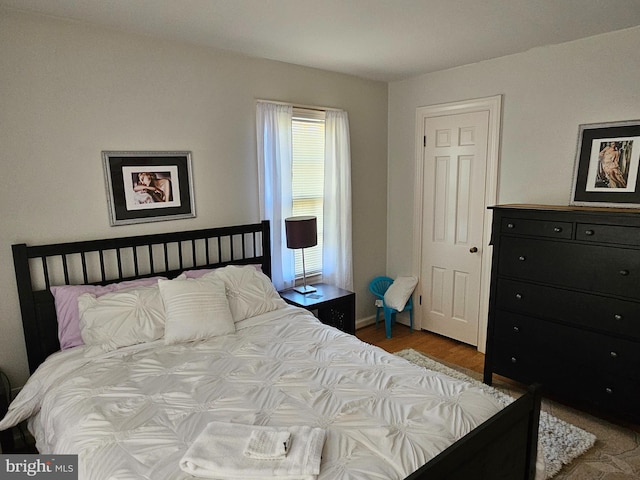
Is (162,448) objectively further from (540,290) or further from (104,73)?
(540,290)

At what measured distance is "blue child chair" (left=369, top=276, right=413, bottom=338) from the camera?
405 cm

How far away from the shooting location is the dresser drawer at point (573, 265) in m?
2.34

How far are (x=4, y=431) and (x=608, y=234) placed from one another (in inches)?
139

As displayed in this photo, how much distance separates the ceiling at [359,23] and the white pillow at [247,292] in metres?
1.56

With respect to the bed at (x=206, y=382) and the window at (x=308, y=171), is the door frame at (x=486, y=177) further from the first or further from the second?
the bed at (x=206, y=382)

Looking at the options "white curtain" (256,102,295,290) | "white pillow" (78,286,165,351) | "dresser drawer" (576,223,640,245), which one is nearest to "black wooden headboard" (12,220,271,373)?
"white curtain" (256,102,295,290)

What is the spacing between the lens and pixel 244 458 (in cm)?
134

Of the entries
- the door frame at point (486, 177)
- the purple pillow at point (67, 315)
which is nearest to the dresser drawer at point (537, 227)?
the door frame at point (486, 177)

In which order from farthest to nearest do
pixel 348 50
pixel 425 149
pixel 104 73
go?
pixel 425 149 < pixel 348 50 < pixel 104 73

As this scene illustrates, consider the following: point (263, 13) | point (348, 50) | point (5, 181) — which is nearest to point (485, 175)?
point (348, 50)

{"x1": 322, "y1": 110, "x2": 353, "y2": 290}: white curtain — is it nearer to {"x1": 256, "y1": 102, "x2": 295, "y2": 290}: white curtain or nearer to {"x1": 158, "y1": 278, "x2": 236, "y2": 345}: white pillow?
{"x1": 256, "y1": 102, "x2": 295, "y2": 290}: white curtain

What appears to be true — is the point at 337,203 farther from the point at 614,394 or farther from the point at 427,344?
the point at 614,394

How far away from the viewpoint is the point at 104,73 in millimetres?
2502

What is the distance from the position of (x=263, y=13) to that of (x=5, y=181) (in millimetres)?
1711
